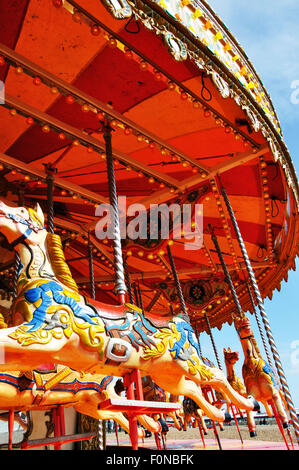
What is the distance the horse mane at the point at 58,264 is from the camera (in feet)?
8.70

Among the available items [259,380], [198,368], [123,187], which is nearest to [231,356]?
[259,380]

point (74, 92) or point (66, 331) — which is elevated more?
point (74, 92)

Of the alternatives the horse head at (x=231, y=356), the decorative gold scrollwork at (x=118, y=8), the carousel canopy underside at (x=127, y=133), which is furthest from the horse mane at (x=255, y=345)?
the decorative gold scrollwork at (x=118, y=8)

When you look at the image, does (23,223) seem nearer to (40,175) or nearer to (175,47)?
(175,47)

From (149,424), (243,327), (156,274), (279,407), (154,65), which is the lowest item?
(279,407)

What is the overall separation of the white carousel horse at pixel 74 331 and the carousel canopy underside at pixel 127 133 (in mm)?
1442

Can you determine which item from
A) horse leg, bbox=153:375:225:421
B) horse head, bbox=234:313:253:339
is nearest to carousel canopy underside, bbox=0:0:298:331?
horse head, bbox=234:313:253:339

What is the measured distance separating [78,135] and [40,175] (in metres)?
0.85

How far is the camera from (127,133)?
4.02m

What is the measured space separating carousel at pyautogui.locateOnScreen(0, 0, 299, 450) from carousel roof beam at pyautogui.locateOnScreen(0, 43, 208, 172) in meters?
0.01

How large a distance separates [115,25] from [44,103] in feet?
4.19

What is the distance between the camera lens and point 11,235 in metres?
2.62

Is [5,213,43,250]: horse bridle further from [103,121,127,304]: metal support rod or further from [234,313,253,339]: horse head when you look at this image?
[234,313,253,339]: horse head
